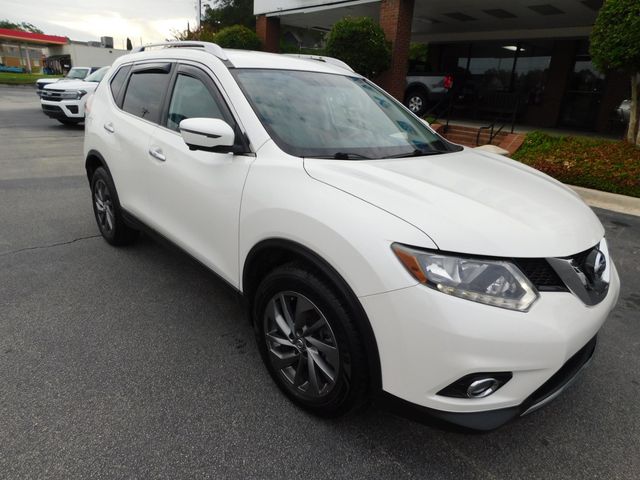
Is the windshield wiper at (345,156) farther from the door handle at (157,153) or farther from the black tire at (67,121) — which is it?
the black tire at (67,121)

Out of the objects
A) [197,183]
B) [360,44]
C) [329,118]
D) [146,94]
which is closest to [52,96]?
[360,44]

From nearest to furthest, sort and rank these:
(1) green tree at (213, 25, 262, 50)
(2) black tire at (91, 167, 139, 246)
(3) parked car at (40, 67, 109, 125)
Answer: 1. (2) black tire at (91, 167, 139, 246)
2. (3) parked car at (40, 67, 109, 125)
3. (1) green tree at (213, 25, 262, 50)

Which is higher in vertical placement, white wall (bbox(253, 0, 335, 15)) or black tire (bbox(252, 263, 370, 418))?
white wall (bbox(253, 0, 335, 15))

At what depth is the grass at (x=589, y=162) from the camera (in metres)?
7.21

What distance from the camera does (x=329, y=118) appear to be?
2656 mm

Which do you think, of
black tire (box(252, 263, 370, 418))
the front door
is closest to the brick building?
the front door

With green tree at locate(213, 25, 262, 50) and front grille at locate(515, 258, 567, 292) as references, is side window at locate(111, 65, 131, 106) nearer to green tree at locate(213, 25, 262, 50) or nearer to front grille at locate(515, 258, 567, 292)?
front grille at locate(515, 258, 567, 292)

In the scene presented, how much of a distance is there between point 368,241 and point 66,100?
1415 centimetres

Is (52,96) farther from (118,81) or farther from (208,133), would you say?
(208,133)

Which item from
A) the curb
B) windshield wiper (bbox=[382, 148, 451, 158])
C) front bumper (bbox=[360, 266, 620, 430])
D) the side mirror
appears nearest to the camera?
front bumper (bbox=[360, 266, 620, 430])

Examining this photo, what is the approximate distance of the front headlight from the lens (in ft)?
5.27

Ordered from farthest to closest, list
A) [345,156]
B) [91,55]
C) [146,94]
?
[91,55]
[146,94]
[345,156]

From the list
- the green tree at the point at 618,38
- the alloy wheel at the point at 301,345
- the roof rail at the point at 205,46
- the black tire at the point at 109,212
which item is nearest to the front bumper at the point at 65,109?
the black tire at the point at 109,212

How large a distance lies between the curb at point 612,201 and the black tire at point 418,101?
6.85m
